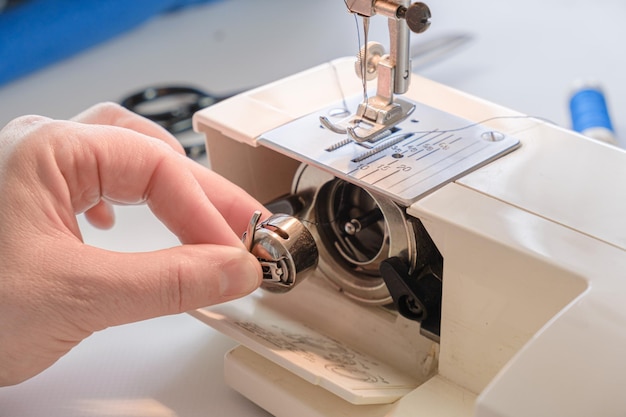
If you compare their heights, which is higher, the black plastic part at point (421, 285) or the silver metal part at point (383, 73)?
the silver metal part at point (383, 73)

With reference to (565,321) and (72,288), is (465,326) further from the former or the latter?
(72,288)

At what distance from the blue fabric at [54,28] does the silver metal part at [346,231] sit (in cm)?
69

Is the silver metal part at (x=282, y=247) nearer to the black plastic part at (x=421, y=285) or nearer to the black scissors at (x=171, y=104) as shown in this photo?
the black plastic part at (x=421, y=285)

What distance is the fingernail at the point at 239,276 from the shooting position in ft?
2.30

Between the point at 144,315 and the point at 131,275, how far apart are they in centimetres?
4

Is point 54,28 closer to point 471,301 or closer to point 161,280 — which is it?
point 161,280

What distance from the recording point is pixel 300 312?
34.2 inches

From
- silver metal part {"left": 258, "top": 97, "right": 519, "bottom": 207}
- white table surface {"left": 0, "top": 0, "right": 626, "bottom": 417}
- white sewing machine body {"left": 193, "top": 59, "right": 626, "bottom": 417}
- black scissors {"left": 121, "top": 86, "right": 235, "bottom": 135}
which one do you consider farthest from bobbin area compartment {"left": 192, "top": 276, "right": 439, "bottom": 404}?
black scissors {"left": 121, "top": 86, "right": 235, "bottom": 135}

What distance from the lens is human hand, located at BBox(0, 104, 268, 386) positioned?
0.67 meters

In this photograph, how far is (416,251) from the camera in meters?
0.75

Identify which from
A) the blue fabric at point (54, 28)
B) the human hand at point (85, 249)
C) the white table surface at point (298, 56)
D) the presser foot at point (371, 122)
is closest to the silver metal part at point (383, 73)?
the presser foot at point (371, 122)

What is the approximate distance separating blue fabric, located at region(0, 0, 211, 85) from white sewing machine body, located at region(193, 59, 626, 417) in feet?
2.01

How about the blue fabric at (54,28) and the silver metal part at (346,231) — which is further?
the blue fabric at (54,28)

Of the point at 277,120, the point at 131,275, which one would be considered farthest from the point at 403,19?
the point at 131,275
